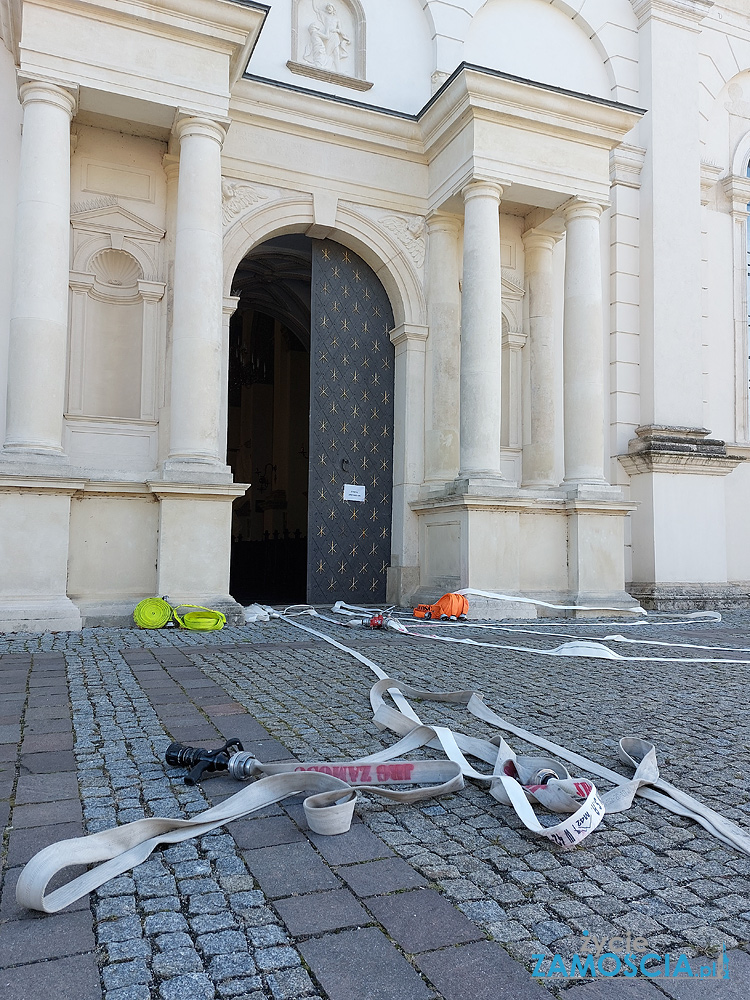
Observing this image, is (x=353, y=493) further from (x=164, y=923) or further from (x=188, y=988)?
(x=188, y=988)

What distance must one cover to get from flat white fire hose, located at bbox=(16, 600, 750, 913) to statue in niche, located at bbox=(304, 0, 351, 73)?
33.0ft

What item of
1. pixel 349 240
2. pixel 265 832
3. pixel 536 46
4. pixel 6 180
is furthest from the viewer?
pixel 536 46

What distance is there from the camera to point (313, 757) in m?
2.99

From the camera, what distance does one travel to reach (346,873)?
2.02 m

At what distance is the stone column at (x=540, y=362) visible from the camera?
1120 cm

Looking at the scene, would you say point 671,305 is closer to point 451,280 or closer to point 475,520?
point 451,280

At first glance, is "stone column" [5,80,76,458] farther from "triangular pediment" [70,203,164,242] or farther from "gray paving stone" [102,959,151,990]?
"gray paving stone" [102,959,151,990]

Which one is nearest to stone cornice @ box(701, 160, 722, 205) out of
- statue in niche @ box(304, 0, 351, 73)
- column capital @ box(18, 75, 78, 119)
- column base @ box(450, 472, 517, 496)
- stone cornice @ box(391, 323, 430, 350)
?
stone cornice @ box(391, 323, 430, 350)

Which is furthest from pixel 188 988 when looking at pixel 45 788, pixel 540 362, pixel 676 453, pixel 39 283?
pixel 676 453

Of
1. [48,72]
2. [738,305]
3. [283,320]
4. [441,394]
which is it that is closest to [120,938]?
[48,72]

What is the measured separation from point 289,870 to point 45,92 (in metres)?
8.16

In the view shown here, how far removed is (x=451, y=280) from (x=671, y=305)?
12.7 ft

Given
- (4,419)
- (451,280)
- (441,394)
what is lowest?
(4,419)

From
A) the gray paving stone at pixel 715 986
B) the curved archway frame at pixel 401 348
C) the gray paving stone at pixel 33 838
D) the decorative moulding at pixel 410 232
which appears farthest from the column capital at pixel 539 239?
the gray paving stone at pixel 715 986
